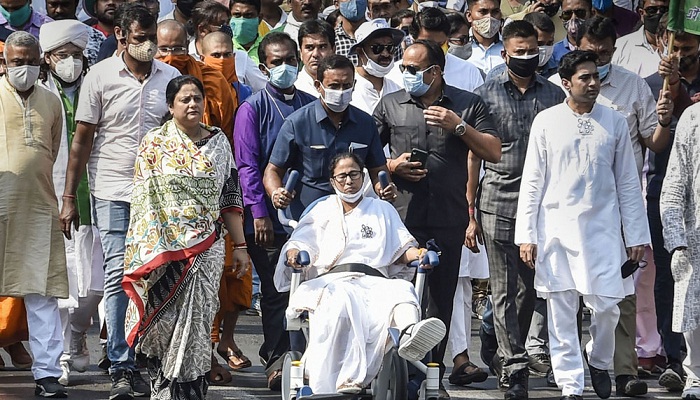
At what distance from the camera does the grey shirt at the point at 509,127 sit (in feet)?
36.7

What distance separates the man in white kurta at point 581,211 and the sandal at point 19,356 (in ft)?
12.4

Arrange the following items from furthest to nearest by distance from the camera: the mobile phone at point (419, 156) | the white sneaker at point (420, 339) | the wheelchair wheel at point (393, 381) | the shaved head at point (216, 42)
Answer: the shaved head at point (216, 42) → the mobile phone at point (419, 156) → the wheelchair wheel at point (393, 381) → the white sneaker at point (420, 339)

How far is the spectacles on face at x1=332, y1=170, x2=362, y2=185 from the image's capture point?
9.89 m

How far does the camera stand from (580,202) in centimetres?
1045

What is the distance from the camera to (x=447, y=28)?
1269 centimetres

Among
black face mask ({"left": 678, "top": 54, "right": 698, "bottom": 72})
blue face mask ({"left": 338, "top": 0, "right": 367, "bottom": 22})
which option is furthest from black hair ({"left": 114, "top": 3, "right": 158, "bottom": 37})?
black face mask ({"left": 678, "top": 54, "right": 698, "bottom": 72})

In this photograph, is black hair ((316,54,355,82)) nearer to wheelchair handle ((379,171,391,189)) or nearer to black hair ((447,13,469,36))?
wheelchair handle ((379,171,391,189))

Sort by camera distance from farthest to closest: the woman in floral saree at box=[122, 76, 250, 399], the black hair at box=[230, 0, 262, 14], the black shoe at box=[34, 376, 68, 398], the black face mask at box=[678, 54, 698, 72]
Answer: the black hair at box=[230, 0, 262, 14], the black face mask at box=[678, 54, 698, 72], the black shoe at box=[34, 376, 68, 398], the woman in floral saree at box=[122, 76, 250, 399]

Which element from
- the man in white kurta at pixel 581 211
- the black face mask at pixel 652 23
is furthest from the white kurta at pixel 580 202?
the black face mask at pixel 652 23

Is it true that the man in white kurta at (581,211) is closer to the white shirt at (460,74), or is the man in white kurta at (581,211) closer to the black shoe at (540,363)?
the black shoe at (540,363)

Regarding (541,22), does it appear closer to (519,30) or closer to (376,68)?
(519,30)

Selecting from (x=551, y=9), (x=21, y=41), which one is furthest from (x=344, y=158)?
(x=551, y=9)

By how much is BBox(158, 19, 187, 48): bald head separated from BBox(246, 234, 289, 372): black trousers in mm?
1646

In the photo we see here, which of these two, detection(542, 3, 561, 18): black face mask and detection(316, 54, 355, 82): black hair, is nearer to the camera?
detection(316, 54, 355, 82): black hair
